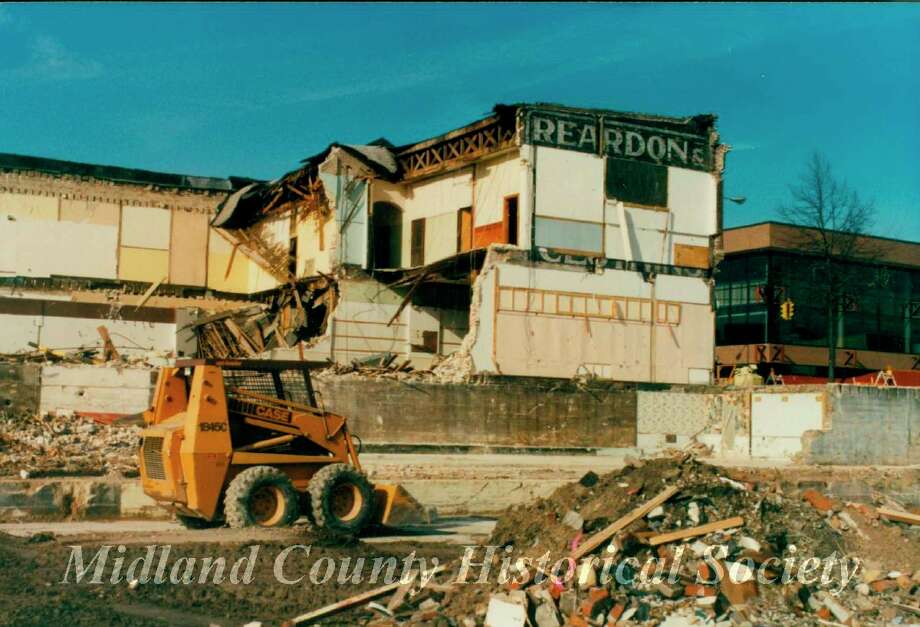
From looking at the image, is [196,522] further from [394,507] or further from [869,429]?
[869,429]

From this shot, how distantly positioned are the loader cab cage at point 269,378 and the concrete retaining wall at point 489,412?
11110 millimetres

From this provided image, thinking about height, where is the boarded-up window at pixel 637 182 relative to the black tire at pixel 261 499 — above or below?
above

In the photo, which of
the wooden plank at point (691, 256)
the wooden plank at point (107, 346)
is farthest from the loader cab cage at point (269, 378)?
the wooden plank at point (691, 256)

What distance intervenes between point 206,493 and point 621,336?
21062 millimetres

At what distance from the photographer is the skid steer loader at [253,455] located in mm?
14312

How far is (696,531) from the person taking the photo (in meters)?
11.7

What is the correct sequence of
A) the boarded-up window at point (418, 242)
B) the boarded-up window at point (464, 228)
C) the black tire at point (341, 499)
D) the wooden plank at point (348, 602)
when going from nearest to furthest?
the wooden plank at point (348, 602) < the black tire at point (341, 499) < the boarded-up window at point (464, 228) < the boarded-up window at point (418, 242)

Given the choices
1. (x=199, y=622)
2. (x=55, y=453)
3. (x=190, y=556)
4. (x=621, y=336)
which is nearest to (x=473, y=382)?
(x=621, y=336)

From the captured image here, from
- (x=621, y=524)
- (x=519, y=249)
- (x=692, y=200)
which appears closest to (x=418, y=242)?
(x=519, y=249)

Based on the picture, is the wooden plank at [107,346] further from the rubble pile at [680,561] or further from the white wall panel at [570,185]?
the rubble pile at [680,561]

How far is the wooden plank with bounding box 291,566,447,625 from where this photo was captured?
10.7m

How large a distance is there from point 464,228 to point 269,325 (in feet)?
26.6

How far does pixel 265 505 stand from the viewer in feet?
48.4

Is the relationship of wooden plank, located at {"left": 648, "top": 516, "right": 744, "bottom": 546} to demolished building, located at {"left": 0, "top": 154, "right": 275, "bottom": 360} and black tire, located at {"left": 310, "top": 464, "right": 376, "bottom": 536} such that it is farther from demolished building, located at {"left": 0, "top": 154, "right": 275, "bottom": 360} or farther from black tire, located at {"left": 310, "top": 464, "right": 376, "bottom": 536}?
demolished building, located at {"left": 0, "top": 154, "right": 275, "bottom": 360}
